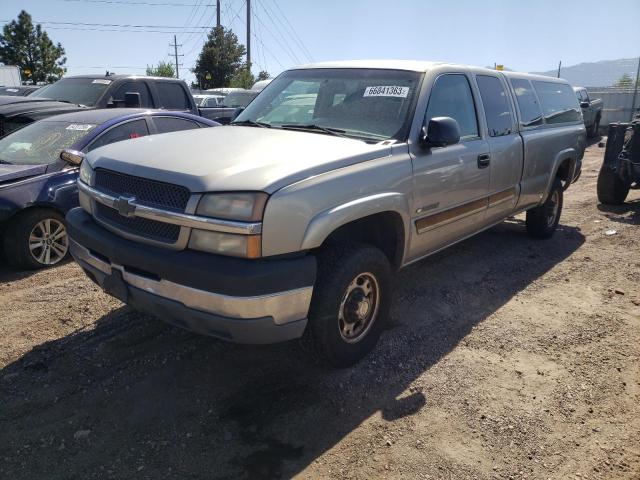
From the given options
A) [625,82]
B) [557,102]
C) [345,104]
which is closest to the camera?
[345,104]

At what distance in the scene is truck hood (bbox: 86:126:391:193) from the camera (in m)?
2.75

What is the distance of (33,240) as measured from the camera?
504 centimetres

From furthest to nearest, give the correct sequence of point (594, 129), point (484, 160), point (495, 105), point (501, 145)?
point (594, 129) → point (495, 105) → point (501, 145) → point (484, 160)

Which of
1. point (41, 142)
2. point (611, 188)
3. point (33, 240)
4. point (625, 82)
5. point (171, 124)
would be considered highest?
point (625, 82)

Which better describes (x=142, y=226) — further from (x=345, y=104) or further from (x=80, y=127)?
(x=80, y=127)

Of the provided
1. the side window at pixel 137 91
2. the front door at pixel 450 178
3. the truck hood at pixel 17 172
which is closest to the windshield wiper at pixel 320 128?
the front door at pixel 450 178

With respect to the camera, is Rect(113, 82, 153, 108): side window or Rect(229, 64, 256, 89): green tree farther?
Rect(229, 64, 256, 89): green tree

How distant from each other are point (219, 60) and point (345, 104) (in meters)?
42.8

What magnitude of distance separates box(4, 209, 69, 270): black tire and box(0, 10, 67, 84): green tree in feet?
136

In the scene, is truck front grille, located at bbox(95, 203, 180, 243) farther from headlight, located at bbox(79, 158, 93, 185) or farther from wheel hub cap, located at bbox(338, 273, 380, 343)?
wheel hub cap, located at bbox(338, 273, 380, 343)

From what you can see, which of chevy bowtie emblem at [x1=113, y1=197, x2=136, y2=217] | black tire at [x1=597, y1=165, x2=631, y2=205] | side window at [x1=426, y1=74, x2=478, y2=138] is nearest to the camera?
chevy bowtie emblem at [x1=113, y1=197, x2=136, y2=217]

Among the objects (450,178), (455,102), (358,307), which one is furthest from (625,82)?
(358,307)

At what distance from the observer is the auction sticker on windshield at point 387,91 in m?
3.80

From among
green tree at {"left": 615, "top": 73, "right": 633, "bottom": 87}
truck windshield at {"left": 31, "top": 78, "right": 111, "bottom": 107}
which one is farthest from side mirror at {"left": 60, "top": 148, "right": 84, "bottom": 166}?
green tree at {"left": 615, "top": 73, "right": 633, "bottom": 87}
